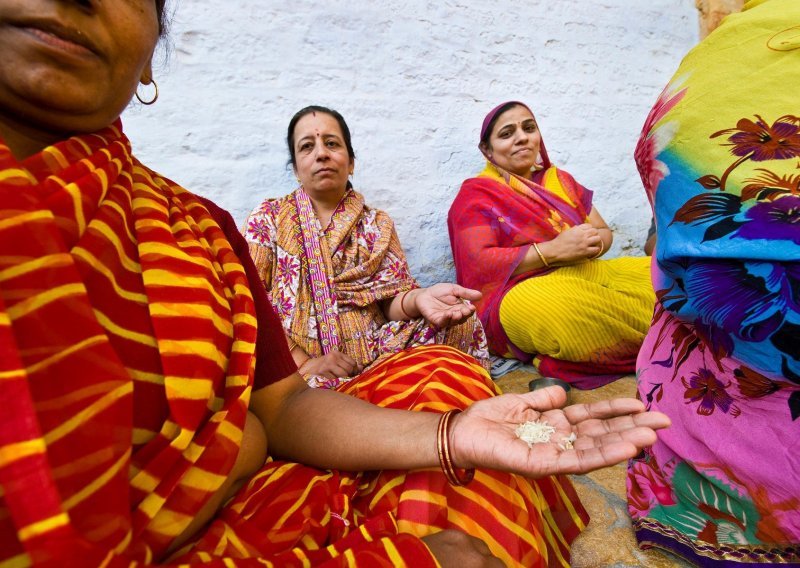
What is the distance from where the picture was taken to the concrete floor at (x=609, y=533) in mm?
1177

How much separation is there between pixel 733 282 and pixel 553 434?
16.8 inches

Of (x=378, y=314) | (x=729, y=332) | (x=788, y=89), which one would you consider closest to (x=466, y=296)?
(x=378, y=314)

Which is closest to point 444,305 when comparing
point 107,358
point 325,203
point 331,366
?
point 331,366

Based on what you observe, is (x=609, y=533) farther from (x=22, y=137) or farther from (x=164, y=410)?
(x=22, y=137)

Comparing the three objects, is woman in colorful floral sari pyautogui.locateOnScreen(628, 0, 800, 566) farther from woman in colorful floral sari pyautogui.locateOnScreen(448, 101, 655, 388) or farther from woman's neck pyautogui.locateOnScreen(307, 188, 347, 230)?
woman's neck pyautogui.locateOnScreen(307, 188, 347, 230)

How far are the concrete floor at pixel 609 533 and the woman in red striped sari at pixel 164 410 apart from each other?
33 cm

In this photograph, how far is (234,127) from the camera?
254cm

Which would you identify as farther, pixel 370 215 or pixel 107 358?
pixel 370 215

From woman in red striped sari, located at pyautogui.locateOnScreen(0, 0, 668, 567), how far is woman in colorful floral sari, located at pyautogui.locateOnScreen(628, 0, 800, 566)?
277 millimetres

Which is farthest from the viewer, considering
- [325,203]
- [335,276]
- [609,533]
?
[325,203]

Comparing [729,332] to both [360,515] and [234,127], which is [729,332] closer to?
[360,515]

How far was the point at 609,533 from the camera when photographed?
50.0 inches

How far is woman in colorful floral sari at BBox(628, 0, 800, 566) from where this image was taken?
838 millimetres

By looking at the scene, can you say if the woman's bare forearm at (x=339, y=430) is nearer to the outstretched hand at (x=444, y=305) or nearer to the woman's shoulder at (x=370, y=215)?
the outstretched hand at (x=444, y=305)
